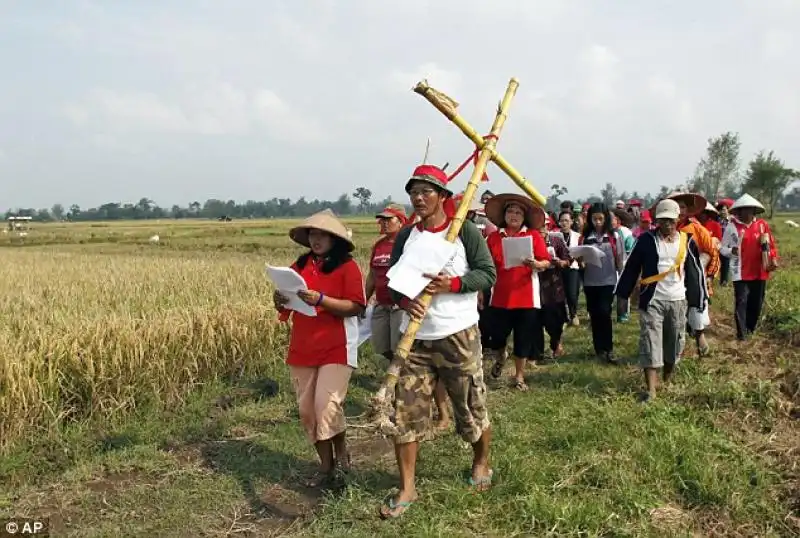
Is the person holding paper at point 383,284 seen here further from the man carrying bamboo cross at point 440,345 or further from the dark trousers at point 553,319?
the dark trousers at point 553,319

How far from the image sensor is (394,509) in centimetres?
363

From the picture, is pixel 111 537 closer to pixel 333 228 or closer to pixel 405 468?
pixel 405 468

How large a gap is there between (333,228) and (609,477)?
2.36 m

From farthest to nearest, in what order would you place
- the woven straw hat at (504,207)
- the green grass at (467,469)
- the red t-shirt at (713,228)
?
the red t-shirt at (713,228), the woven straw hat at (504,207), the green grass at (467,469)

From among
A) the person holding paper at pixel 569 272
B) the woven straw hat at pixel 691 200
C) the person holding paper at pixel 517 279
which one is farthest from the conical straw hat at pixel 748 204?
the person holding paper at pixel 517 279

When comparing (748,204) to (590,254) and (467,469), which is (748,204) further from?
(467,469)

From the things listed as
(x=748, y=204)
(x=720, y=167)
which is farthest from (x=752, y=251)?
(x=720, y=167)

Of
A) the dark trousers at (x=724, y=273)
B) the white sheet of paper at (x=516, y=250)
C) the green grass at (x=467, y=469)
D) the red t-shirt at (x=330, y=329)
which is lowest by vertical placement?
the green grass at (x=467, y=469)

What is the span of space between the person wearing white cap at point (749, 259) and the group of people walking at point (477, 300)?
0.05ft

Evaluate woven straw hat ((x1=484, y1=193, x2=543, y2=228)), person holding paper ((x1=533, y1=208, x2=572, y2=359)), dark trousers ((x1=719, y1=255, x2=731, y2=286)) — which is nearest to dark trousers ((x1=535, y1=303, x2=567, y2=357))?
person holding paper ((x1=533, y1=208, x2=572, y2=359))

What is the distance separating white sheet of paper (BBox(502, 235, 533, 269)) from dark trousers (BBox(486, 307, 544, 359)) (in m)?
0.48

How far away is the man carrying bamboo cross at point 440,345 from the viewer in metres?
3.63

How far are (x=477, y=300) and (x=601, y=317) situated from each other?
123 inches

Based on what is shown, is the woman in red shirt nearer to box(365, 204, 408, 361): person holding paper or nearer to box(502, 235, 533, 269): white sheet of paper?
box(365, 204, 408, 361): person holding paper
